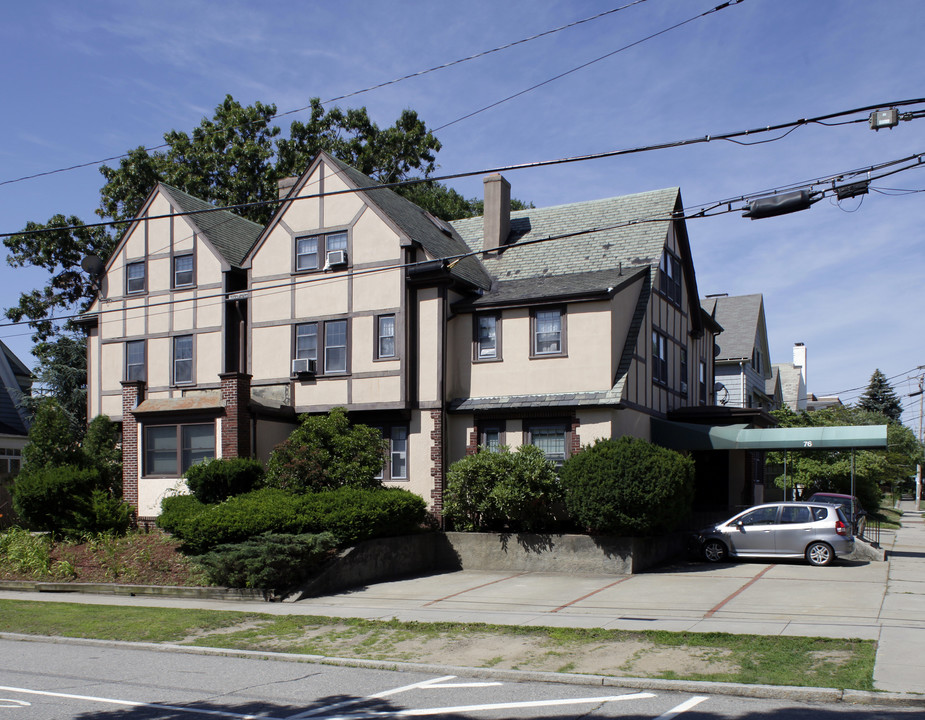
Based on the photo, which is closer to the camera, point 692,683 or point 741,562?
point 692,683

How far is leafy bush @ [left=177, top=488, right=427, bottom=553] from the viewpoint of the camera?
17938 millimetres

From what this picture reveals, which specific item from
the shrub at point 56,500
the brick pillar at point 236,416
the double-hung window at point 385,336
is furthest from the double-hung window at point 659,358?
the shrub at point 56,500

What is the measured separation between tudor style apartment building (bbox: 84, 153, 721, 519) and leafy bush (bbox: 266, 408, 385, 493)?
4.26 ft

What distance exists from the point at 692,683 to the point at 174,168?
37888mm

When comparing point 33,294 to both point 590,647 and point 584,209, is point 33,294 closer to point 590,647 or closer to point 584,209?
point 584,209

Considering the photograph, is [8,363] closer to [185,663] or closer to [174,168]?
[174,168]

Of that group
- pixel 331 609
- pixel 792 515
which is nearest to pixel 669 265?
pixel 792 515

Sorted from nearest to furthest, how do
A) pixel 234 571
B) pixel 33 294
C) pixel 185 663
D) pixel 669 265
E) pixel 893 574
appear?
1. pixel 185 663
2. pixel 234 571
3. pixel 893 574
4. pixel 669 265
5. pixel 33 294

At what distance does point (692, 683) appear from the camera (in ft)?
29.8

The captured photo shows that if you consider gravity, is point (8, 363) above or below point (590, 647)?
above

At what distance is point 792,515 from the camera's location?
2058cm

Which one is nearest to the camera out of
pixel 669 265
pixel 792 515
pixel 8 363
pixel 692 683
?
pixel 692 683

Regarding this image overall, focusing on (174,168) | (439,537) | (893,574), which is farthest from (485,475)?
(174,168)

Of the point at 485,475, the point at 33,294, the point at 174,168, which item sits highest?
the point at 174,168
